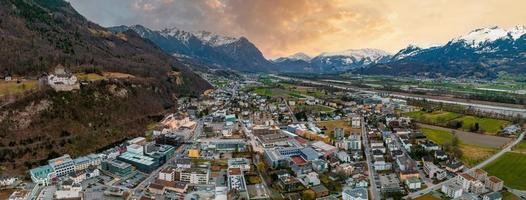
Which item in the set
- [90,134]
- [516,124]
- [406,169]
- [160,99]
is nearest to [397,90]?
[516,124]

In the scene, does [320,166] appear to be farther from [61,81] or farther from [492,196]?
[61,81]

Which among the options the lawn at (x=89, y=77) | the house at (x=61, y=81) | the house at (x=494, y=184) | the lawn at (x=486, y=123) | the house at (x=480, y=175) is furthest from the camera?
the lawn at (x=89, y=77)

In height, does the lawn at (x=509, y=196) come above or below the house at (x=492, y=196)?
below

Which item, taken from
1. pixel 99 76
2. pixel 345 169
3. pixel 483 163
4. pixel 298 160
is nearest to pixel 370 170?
pixel 345 169

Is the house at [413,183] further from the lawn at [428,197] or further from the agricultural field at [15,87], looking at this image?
the agricultural field at [15,87]

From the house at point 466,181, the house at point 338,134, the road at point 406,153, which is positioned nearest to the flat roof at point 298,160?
the house at point 338,134

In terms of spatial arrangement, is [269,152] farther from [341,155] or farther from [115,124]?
[115,124]

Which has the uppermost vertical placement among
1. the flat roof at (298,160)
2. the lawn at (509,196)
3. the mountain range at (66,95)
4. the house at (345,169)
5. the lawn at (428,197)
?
the mountain range at (66,95)
